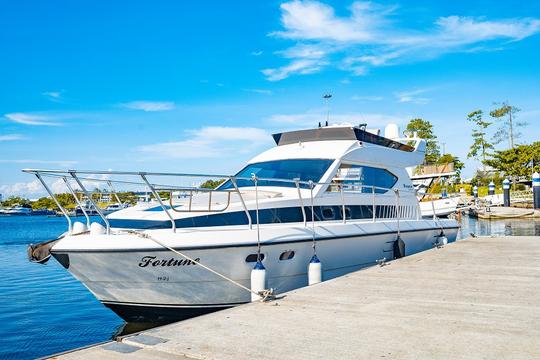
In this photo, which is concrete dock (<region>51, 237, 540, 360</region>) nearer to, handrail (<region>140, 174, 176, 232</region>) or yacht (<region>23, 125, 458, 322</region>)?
yacht (<region>23, 125, 458, 322</region>)

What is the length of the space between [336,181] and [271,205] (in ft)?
7.34

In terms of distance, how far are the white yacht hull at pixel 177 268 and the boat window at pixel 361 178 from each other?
2050 mm

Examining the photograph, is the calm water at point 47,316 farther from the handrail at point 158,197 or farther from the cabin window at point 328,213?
the cabin window at point 328,213

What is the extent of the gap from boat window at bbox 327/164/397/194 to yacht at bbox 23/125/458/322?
0.03 metres

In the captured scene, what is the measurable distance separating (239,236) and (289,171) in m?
3.06

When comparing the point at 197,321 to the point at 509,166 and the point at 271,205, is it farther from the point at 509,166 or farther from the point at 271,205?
the point at 509,166

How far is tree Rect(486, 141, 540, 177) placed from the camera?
169 ft

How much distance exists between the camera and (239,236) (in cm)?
731

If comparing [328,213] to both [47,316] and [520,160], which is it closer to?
[47,316]

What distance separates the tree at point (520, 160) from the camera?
5150 cm

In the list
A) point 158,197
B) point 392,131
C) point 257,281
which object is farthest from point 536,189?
point 158,197

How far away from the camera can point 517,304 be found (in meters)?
5.86

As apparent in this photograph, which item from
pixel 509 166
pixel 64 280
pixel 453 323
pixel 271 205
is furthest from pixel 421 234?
pixel 509 166

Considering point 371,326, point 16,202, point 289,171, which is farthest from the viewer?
point 16,202
